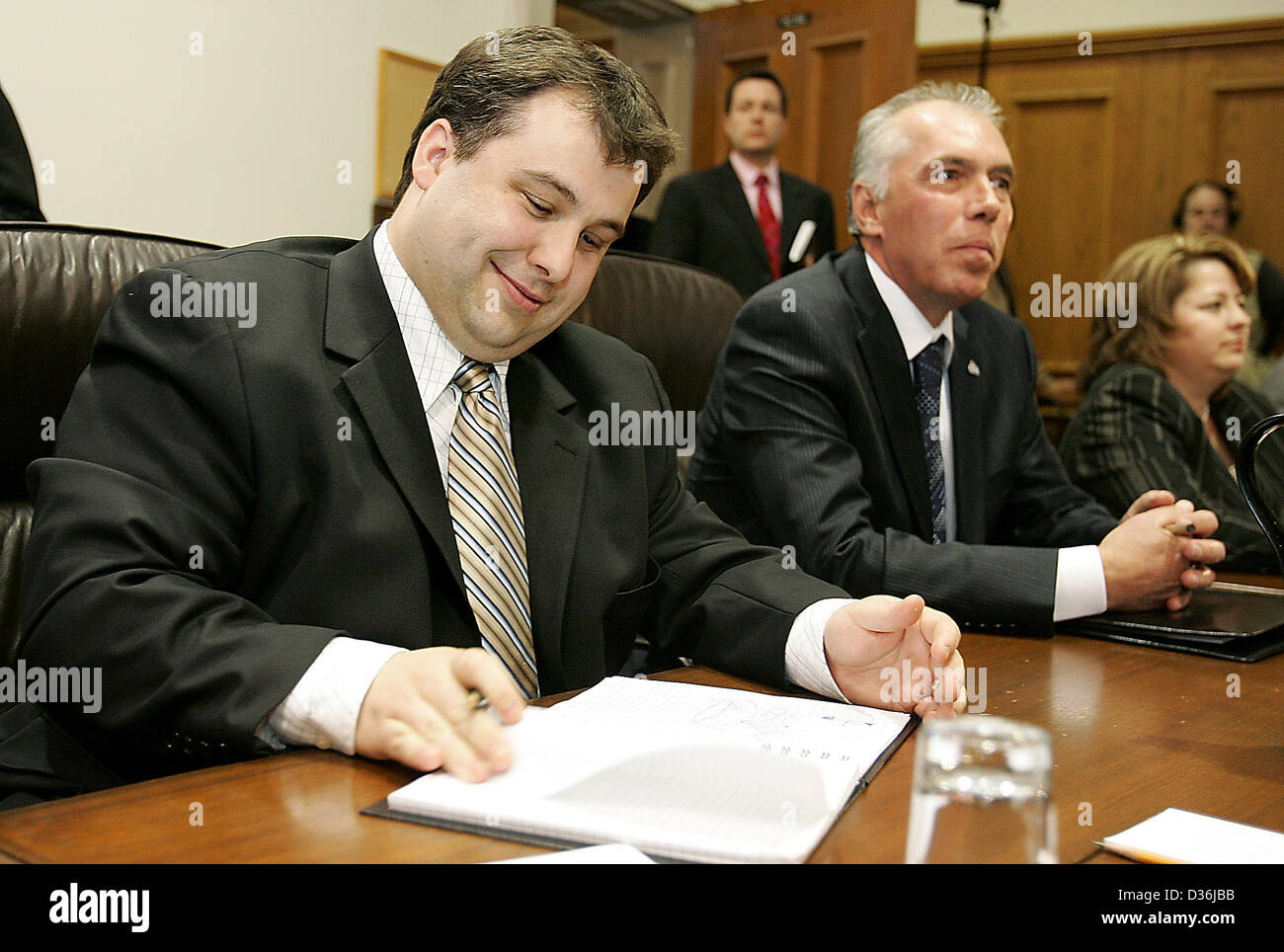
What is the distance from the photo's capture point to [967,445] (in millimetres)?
1903

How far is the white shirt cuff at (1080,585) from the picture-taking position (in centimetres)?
146

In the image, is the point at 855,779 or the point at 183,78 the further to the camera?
the point at 183,78

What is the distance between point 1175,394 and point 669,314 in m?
1.12

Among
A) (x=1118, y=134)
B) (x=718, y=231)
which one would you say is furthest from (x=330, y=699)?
(x=1118, y=134)

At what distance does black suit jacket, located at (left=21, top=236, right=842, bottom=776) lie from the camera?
918 millimetres

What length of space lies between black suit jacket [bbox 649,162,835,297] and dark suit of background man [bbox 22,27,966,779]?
9.89 ft

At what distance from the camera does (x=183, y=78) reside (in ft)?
10.4

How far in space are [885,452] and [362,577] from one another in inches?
37.6

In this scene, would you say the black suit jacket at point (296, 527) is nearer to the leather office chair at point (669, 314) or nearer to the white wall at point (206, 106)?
the leather office chair at point (669, 314)

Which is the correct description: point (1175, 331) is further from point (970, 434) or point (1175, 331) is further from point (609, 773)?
point (609, 773)

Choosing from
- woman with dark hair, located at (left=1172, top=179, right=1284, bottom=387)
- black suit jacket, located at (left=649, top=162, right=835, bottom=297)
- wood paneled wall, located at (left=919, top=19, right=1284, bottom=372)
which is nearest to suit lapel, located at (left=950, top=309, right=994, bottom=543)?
black suit jacket, located at (left=649, top=162, right=835, bottom=297)

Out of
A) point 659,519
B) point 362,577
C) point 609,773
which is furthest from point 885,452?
point 609,773

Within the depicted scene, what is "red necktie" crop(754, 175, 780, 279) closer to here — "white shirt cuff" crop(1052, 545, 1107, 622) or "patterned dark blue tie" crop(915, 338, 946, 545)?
"patterned dark blue tie" crop(915, 338, 946, 545)

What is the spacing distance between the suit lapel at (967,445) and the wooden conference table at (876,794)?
69cm
